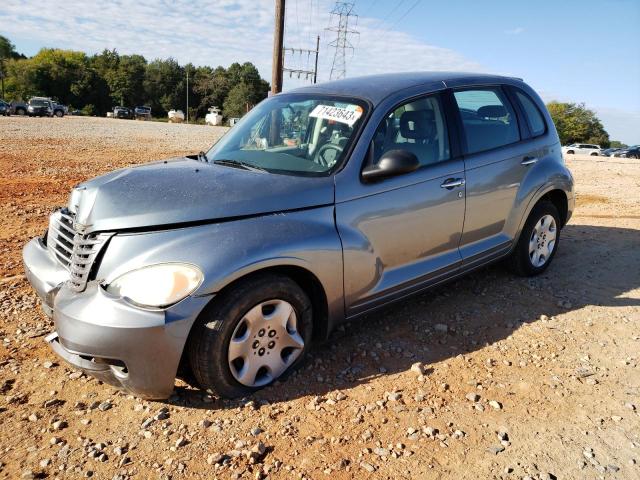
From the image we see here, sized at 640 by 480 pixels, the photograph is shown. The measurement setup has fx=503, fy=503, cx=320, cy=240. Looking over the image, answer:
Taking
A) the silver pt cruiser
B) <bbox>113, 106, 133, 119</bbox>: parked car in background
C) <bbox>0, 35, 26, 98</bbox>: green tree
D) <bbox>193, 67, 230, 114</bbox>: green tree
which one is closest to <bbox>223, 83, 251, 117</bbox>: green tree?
<bbox>193, 67, 230, 114</bbox>: green tree

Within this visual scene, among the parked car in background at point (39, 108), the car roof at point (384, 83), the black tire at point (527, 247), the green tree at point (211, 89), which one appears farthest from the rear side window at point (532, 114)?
the green tree at point (211, 89)

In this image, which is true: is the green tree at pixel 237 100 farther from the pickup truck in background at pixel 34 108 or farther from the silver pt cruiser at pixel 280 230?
the silver pt cruiser at pixel 280 230

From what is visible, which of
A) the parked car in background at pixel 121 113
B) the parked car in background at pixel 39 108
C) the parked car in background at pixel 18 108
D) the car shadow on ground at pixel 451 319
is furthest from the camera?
the parked car in background at pixel 121 113

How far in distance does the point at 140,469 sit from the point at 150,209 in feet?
4.31

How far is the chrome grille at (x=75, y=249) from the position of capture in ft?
8.88

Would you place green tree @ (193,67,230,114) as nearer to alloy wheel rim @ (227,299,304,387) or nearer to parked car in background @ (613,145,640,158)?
parked car in background @ (613,145,640,158)

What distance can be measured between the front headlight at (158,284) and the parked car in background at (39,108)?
50.9 m

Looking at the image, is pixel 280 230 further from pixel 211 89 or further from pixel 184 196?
pixel 211 89

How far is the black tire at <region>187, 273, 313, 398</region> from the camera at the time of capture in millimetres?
2652

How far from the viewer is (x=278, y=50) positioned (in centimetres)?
1411

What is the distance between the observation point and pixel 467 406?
2.93m

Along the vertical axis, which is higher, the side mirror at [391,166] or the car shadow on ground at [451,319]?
the side mirror at [391,166]

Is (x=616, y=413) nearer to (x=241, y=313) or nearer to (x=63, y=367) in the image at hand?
(x=241, y=313)

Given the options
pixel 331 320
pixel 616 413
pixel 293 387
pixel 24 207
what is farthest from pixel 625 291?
pixel 24 207
